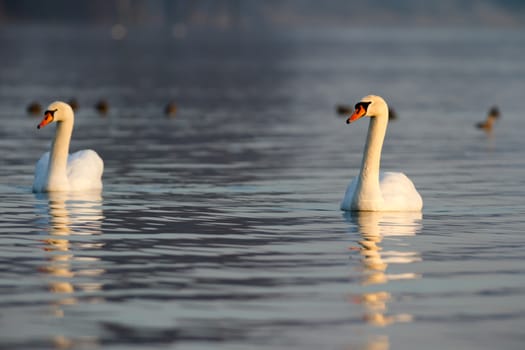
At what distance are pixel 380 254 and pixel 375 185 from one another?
396 centimetres

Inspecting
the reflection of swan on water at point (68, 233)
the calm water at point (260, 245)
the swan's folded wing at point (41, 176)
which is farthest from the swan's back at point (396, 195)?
the swan's folded wing at point (41, 176)

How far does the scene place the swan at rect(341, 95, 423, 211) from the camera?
897 inches

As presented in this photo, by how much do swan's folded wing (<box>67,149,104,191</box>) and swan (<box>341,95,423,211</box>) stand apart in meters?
4.71

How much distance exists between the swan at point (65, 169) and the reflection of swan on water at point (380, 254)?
5.03m

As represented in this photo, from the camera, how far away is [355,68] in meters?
121

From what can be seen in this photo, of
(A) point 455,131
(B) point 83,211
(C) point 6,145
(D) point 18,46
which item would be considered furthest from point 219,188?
(D) point 18,46

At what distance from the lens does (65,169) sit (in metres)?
26.2

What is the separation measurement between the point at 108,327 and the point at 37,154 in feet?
68.2

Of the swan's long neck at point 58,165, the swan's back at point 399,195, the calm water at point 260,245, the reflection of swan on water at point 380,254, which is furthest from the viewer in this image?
the swan's long neck at point 58,165

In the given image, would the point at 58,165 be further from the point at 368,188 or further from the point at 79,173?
the point at 368,188

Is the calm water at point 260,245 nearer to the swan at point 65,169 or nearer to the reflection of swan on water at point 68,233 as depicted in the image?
the reflection of swan on water at point 68,233

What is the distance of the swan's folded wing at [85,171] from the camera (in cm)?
2609

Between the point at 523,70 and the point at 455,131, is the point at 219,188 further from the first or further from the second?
the point at 523,70

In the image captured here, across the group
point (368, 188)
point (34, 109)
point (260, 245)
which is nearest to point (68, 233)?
point (260, 245)
